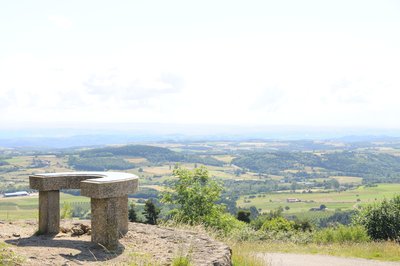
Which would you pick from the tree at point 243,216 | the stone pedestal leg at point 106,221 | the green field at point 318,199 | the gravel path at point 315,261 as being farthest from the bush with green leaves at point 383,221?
the green field at point 318,199

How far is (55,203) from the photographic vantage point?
1281cm

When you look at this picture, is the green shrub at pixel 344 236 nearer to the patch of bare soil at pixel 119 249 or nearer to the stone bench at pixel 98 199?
the patch of bare soil at pixel 119 249

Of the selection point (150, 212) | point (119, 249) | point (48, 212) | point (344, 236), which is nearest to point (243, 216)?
point (150, 212)

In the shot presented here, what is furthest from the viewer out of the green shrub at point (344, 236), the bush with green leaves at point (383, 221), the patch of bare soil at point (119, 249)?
the green shrub at point (344, 236)

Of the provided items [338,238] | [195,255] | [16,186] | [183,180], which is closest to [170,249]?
[195,255]

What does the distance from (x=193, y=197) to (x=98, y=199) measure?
18.3m

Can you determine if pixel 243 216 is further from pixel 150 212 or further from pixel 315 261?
→ pixel 315 261

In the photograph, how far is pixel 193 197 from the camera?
29234 millimetres

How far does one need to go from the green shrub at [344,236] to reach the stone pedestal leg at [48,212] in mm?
13713

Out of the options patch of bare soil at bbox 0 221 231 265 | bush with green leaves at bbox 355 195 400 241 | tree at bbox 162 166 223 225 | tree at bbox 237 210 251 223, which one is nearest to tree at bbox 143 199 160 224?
tree at bbox 162 166 223 225

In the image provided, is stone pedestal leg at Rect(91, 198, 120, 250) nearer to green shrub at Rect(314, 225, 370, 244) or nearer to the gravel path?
the gravel path

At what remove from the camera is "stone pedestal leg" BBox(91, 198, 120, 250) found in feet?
36.5

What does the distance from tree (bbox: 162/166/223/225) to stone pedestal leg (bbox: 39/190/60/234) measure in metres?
15.9

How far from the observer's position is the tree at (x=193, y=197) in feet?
95.9
